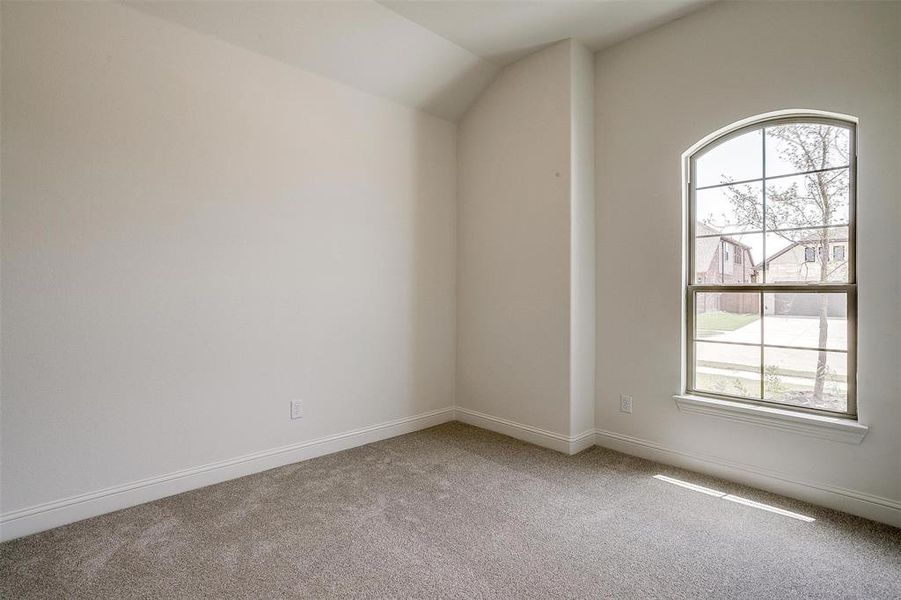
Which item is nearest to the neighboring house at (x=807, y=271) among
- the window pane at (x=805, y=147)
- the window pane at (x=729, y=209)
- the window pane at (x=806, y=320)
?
the window pane at (x=806, y=320)

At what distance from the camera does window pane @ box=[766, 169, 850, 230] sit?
2443mm

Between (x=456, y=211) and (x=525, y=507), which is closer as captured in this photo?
(x=525, y=507)

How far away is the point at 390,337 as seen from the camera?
3.65 meters

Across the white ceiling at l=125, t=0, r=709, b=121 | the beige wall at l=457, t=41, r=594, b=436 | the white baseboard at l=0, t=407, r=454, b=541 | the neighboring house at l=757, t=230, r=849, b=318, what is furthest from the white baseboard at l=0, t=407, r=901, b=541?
the white ceiling at l=125, t=0, r=709, b=121

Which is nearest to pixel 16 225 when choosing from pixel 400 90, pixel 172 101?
pixel 172 101

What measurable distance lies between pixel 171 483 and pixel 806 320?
3.78 m

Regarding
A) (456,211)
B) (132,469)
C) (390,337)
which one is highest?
(456,211)

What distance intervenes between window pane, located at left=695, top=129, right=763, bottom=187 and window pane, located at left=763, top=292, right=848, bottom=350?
2.57 ft

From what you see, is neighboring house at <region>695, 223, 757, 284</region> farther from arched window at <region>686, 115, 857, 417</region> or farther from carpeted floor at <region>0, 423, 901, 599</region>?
carpeted floor at <region>0, 423, 901, 599</region>

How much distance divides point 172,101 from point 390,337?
84.1 inches

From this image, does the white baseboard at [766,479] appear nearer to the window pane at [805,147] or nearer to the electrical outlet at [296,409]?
the window pane at [805,147]

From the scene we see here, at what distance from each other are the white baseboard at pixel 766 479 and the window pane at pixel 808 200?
146 cm

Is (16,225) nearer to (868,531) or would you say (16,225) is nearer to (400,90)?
(400,90)

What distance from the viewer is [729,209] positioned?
112 inches
